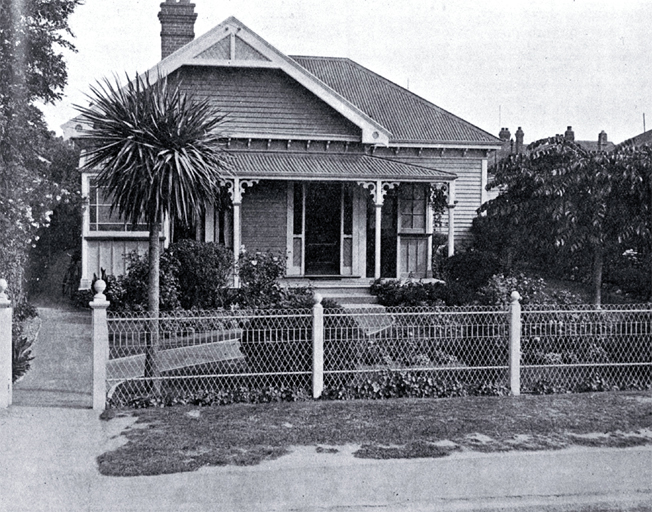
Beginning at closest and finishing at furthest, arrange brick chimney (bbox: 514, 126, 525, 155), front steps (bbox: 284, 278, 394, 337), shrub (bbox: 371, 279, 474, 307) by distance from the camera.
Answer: shrub (bbox: 371, 279, 474, 307)
front steps (bbox: 284, 278, 394, 337)
brick chimney (bbox: 514, 126, 525, 155)

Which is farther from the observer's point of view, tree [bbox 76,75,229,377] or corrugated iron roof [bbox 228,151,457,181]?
corrugated iron roof [bbox 228,151,457,181]

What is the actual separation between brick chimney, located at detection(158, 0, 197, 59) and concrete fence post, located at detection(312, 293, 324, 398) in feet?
49.9

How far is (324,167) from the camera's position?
727 inches

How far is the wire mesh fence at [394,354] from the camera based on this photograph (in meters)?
9.25

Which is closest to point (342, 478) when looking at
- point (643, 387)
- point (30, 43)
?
point (643, 387)

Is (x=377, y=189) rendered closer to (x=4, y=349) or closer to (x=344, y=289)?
(x=344, y=289)

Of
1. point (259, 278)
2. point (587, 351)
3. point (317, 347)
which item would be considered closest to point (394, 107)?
point (259, 278)

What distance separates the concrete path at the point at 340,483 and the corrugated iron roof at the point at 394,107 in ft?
51.4

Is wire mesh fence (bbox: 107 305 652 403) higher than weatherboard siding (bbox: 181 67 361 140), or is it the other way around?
weatherboard siding (bbox: 181 67 361 140)

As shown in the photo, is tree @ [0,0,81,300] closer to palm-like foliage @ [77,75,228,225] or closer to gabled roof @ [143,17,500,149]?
gabled roof @ [143,17,500,149]

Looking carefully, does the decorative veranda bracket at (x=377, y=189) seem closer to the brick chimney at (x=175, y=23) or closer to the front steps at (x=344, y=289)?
the front steps at (x=344, y=289)

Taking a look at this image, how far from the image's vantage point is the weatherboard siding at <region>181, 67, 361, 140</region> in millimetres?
19000

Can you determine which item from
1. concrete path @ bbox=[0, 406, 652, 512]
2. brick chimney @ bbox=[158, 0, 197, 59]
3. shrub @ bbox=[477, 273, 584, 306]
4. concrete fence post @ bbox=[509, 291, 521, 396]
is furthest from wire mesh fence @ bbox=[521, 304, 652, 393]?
brick chimney @ bbox=[158, 0, 197, 59]

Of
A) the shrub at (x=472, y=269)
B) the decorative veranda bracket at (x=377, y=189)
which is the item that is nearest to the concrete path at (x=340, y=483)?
the shrub at (x=472, y=269)
